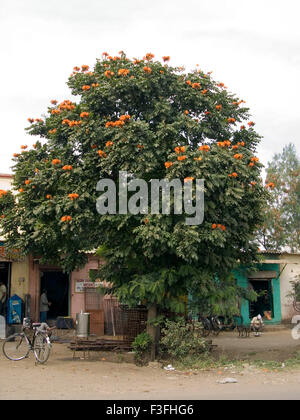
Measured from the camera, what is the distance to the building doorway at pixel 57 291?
63.0 feet

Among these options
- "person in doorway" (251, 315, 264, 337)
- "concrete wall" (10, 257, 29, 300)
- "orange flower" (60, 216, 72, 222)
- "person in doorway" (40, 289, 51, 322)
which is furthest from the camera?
"person in doorway" (251, 315, 264, 337)

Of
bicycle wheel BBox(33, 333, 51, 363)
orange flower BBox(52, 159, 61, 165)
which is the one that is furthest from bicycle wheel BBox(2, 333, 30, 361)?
orange flower BBox(52, 159, 61, 165)

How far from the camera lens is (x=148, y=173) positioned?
9984 millimetres

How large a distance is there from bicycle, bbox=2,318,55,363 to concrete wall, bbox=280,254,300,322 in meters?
14.2

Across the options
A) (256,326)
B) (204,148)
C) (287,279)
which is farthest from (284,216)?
(204,148)

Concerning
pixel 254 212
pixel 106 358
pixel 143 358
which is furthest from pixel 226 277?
pixel 106 358

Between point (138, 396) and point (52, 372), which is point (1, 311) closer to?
point (52, 372)

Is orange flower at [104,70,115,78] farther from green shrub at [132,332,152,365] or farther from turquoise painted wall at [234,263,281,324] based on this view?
turquoise painted wall at [234,263,281,324]

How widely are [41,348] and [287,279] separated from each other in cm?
1492

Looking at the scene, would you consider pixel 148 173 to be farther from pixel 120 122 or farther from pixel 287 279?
pixel 287 279

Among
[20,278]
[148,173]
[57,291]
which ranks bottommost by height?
[57,291]

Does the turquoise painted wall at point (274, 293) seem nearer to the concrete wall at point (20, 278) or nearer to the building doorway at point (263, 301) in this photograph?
the building doorway at point (263, 301)

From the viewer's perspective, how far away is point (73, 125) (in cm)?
1002

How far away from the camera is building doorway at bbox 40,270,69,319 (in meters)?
19.2
